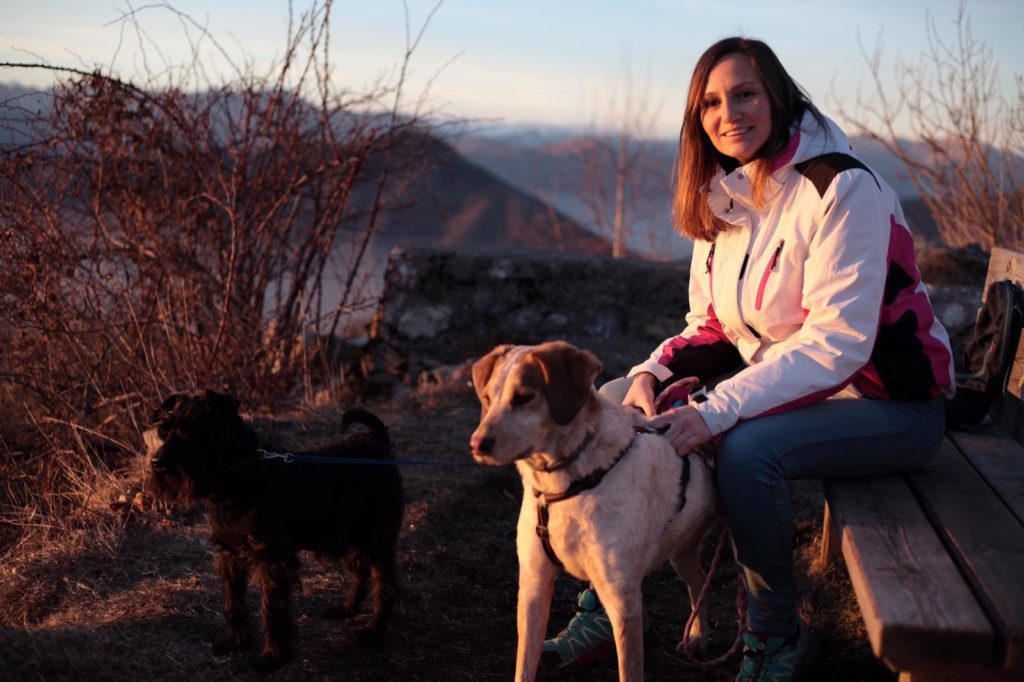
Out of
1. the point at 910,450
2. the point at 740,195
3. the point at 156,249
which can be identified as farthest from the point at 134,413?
the point at 910,450

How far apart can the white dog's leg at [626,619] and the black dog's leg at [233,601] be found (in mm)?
1430

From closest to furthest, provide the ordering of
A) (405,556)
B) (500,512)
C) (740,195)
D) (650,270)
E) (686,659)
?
(740,195), (686,659), (405,556), (500,512), (650,270)

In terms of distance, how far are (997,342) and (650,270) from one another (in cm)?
468

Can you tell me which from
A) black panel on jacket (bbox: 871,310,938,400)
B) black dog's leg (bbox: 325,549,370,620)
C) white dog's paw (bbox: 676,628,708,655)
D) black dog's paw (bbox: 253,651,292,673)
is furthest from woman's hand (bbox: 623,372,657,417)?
black dog's paw (bbox: 253,651,292,673)

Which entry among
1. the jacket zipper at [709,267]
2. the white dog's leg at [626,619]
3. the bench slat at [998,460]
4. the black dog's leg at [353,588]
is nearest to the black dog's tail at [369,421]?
the black dog's leg at [353,588]

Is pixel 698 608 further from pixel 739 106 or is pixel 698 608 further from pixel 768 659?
pixel 739 106

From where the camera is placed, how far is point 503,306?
7.98m

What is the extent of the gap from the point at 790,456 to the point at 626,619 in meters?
0.74

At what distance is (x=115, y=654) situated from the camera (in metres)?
3.40

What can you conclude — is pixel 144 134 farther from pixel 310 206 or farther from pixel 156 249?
pixel 310 206

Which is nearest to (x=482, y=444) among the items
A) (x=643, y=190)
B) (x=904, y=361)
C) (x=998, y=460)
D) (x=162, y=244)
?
(x=904, y=361)

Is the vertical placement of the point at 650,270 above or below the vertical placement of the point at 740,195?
below

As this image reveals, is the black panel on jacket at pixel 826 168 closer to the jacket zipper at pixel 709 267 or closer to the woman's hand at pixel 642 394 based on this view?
the jacket zipper at pixel 709 267

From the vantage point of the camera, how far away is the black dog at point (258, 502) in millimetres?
3305
